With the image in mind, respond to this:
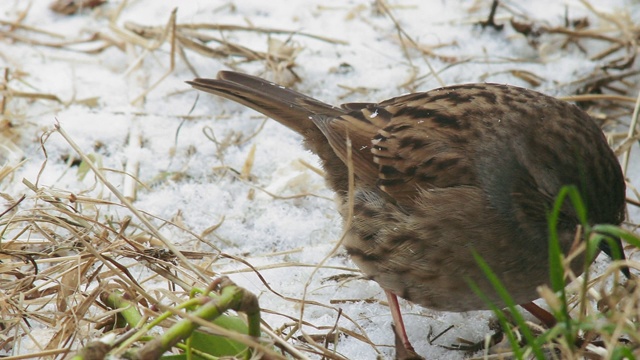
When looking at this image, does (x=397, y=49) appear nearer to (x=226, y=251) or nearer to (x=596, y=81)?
(x=596, y=81)

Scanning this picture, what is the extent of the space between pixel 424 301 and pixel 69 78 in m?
2.57

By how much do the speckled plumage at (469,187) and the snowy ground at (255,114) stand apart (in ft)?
0.95

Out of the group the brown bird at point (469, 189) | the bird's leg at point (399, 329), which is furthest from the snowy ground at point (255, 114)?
the brown bird at point (469, 189)

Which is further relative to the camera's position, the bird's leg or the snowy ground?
the snowy ground

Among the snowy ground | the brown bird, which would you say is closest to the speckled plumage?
the brown bird

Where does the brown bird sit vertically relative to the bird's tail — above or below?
below

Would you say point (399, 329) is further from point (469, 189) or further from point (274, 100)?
point (274, 100)

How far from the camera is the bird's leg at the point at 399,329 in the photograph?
2605 millimetres

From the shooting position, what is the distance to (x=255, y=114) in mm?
4180

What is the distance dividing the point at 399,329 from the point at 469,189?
0.55m

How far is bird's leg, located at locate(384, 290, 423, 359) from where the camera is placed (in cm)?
261

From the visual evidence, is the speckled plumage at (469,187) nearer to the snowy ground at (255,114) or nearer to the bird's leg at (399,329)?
the bird's leg at (399,329)

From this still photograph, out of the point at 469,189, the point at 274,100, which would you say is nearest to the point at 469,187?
the point at 469,189

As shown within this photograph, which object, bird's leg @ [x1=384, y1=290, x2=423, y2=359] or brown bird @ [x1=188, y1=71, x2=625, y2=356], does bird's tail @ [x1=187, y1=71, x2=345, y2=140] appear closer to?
brown bird @ [x1=188, y1=71, x2=625, y2=356]
